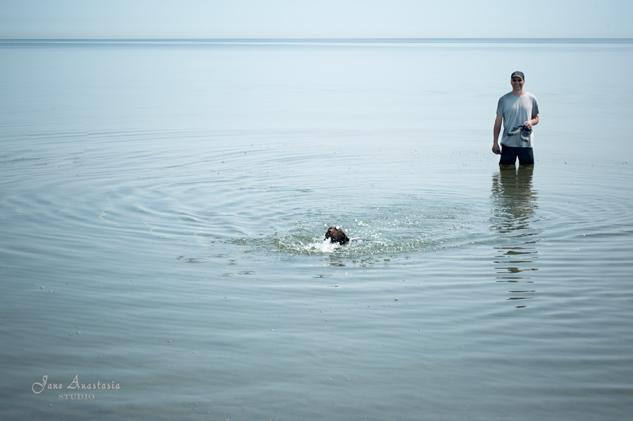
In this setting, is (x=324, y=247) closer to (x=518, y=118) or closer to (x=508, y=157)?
(x=518, y=118)

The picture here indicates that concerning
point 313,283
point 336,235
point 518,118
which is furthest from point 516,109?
point 313,283

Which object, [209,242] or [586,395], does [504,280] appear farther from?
[209,242]

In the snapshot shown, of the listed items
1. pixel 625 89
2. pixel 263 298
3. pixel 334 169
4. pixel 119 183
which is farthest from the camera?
pixel 625 89

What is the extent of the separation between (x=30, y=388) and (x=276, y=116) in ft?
71.8

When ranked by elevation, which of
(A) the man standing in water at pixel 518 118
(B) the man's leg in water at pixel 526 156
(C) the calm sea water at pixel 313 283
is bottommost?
(C) the calm sea water at pixel 313 283

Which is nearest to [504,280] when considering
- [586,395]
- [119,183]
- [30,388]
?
[586,395]

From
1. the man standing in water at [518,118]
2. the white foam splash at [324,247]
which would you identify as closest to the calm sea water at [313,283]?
the white foam splash at [324,247]

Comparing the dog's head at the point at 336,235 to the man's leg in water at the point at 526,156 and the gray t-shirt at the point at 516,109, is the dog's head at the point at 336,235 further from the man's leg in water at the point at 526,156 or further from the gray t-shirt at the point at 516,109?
the man's leg in water at the point at 526,156

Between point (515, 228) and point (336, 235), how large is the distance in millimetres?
3297

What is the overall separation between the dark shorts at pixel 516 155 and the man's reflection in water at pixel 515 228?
27 cm

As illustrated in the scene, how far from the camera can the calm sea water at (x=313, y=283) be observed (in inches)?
201

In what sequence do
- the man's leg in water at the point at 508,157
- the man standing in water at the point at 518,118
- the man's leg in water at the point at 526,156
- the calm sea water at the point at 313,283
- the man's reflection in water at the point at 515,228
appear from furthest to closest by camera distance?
the man's leg in water at the point at 508,157, the man's leg in water at the point at 526,156, the man standing in water at the point at 518,118, the man's reflection in water at the point at 515,228, the calm sea water at the point at 313,283

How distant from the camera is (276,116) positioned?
26281 mm

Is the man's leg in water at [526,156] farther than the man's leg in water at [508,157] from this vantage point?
No
